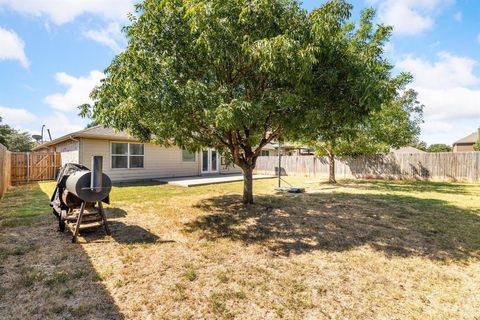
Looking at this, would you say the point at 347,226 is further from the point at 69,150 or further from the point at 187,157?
the point at 69,150

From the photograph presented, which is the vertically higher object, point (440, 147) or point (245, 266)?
point (440, 147)

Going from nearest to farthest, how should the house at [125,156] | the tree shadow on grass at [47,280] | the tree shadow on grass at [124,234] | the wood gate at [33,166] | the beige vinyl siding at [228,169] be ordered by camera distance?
1. the tree shadow on grass at [47,280]
2. the tree shadow on grass at [124,234]
3. the house at [125,156]
4. the wood gate at [33,166]
5. the beige vinyl siding at [228,169]

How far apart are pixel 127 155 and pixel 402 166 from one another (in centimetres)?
1685

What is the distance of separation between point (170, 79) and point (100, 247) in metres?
3.40

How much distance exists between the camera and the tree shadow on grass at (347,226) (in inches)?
177

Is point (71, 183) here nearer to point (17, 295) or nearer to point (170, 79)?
point (17, 295)

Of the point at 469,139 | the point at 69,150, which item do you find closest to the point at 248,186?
the point at 69,150

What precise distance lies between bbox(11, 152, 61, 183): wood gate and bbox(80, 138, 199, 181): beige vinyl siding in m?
4.62

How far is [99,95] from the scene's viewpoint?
230 inches

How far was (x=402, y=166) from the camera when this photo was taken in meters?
15.8

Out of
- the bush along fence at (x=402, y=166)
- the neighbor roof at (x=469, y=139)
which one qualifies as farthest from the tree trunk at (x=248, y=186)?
the neighbor roof at (x=469, y=139)

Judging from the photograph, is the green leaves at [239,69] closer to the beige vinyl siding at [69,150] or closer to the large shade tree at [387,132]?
the large shade tree at [387,132]

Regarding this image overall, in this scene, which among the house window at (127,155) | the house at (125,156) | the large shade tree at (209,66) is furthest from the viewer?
the house window at (127,155)

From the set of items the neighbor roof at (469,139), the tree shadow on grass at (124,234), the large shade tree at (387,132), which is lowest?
the tree shadow on grass at (124,234)
